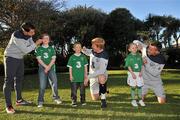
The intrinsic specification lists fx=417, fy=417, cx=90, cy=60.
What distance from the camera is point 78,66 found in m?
10.6

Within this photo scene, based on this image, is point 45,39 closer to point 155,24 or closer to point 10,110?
point 10,110

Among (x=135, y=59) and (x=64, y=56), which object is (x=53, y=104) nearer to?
(x=135, y=59)

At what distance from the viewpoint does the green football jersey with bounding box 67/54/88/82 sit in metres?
10.5

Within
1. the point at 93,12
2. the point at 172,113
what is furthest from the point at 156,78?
the point at 93,12

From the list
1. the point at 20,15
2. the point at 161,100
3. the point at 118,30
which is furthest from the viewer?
the point at 118,30

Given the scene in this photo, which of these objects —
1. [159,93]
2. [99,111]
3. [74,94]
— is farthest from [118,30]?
[99,111]

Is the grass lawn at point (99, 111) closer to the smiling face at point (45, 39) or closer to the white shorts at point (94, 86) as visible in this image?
the white shorts at point (94, 86)

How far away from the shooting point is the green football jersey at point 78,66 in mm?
10531

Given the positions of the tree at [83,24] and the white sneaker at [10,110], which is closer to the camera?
the white sneaker at [10,110]

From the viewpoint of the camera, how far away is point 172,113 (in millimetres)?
9070

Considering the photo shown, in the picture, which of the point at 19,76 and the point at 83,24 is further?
the point at 83,24

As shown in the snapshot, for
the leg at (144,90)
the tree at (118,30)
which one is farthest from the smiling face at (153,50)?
the tree at (118,30)

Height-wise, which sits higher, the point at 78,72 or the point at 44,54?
the point at 44,54

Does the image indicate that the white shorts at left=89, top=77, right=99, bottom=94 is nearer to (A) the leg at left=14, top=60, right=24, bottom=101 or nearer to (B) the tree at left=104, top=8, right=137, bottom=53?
(A) the leg at left=14, top=60, right=24, bottom=101
